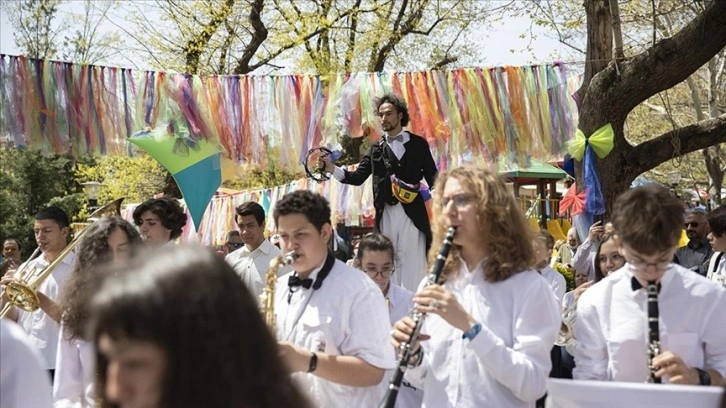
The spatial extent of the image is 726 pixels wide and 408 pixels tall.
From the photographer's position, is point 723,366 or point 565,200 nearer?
point 723,366

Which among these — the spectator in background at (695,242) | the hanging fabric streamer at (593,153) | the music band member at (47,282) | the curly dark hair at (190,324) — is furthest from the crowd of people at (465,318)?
the spectator in background at (695,242)

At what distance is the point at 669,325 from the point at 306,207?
1.65m

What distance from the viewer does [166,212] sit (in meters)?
6.35

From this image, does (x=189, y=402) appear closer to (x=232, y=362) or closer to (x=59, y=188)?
(x=232, y=362)

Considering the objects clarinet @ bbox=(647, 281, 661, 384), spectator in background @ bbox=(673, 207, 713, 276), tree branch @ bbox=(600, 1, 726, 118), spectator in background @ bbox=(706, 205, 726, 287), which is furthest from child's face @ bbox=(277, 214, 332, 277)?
spectator in background @ bbox=(673, 207, 713, 276)

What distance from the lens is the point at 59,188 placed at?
141ft

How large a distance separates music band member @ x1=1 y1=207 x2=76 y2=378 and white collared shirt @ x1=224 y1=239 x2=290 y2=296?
1.35 m

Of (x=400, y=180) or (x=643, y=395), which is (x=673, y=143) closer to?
(x=400, y=180)

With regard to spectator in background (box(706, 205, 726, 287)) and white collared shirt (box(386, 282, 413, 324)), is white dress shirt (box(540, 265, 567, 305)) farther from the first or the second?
white collared shirt (box(386, 282, 413, 324))

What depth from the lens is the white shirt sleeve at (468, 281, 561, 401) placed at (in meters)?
3.51

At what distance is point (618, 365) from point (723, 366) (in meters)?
0.37

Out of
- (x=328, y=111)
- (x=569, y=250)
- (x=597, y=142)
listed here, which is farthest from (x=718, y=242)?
(x=569, y=250)

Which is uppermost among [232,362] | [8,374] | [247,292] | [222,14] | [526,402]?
[222,14]

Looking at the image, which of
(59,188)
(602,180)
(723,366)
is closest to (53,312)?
(723,366)
